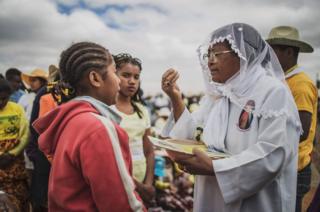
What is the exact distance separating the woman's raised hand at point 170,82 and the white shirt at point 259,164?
49 cm

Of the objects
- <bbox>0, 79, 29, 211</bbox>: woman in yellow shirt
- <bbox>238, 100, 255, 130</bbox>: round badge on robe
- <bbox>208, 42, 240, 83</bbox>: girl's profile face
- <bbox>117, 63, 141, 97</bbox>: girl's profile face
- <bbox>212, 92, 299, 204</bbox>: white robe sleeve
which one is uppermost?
<bbox>208, 42, 240, 83</bbox>: girl's profile face

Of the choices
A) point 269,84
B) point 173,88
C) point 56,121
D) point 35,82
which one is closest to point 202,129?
point 173,88

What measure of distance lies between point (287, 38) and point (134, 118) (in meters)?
1.85

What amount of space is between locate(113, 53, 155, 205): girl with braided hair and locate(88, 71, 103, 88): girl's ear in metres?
1.36

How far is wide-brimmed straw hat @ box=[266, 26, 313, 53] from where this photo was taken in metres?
3.39

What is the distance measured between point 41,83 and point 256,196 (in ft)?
15.2

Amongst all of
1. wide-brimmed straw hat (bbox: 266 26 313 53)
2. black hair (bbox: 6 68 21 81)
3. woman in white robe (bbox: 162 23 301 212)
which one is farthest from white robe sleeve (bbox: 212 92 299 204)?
black hair (bbox: 6 68 21 81)

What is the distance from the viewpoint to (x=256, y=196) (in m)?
2.00

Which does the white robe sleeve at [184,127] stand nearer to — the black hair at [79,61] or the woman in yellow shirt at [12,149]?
the black hair at [79,61]

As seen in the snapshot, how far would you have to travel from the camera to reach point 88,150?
1462mm

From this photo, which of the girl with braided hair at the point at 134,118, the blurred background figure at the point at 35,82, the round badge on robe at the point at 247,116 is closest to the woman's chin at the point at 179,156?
the round badge on robe at the point at 247,116

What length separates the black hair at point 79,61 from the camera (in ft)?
5.74

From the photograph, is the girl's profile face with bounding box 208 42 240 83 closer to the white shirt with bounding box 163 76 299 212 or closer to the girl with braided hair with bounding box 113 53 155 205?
the white shirt with bounding box 163 76 299 212

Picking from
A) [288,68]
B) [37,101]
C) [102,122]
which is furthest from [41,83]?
[102,122]
